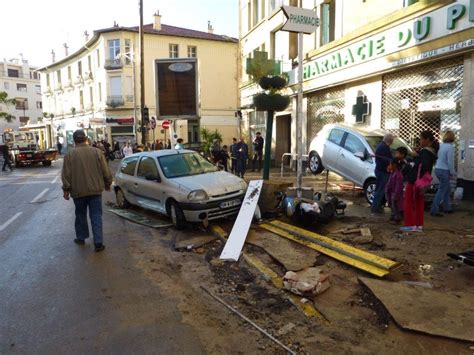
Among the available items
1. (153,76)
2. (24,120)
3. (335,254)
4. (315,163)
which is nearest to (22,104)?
(24,120)

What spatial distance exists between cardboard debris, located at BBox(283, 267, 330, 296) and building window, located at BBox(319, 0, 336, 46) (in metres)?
12.9

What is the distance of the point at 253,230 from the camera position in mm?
7125

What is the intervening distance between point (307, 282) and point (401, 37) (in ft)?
30.9

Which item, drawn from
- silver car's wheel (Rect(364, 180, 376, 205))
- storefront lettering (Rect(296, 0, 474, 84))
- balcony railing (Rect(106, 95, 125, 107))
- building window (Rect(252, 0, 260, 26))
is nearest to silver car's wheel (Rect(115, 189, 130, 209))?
silver car's wheel (Rect(364, 180, 376, 205))

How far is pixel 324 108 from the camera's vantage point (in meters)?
16.1

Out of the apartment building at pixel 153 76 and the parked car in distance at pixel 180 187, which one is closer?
the parked car in distance at pixel 180 187

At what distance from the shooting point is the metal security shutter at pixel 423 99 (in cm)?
1020

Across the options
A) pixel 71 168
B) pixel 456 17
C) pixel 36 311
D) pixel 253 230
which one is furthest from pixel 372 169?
pixel 36 311

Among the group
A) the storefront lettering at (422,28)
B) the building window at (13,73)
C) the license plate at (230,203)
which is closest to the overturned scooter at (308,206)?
the license plate at (230,203)

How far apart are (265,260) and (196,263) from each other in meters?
1.00

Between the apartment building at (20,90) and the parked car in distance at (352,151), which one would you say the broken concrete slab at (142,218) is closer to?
the parked car in distance at (352,151)

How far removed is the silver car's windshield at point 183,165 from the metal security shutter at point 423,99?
6.45 m

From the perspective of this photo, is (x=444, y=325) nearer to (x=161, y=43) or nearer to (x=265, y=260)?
(x=265, y=260)

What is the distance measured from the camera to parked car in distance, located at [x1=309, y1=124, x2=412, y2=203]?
30.3 ft
